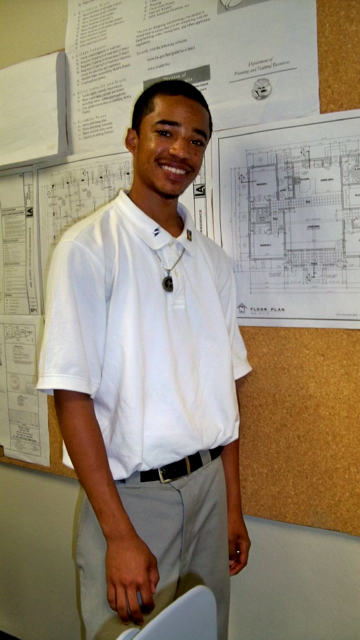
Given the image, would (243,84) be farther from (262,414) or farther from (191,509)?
(191,509)

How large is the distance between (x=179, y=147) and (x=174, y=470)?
0.63 metres

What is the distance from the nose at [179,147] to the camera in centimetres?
93

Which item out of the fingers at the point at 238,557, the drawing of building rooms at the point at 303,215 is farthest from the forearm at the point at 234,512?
the drawing of building rooms at the point at 303,215

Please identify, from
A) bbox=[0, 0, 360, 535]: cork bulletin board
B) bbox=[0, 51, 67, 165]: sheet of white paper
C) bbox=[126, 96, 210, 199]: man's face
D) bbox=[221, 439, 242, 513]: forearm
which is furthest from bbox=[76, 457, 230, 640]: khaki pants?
bbox=[0, 51, 67, 165]: sheet of white paper

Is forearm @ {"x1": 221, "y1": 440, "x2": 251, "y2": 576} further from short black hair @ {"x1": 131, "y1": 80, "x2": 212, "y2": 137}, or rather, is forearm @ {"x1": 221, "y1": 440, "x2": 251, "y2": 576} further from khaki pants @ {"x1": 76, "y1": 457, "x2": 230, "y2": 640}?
short black hair @ {"x1": 131, "y1": 80, "x2": 212, "y2": 137}

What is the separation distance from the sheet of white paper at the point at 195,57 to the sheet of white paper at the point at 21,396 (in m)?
0.58

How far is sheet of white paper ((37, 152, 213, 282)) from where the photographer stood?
3.98ft

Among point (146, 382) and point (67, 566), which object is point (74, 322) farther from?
point (67, 566)

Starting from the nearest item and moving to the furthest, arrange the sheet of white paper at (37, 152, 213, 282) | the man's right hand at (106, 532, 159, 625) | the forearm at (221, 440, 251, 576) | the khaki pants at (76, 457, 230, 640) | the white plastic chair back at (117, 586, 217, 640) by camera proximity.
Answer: the white plastic chair back at (117, 586, 217, 640), the man's right hand at (106, 532, 159, 625), the khaki pants at (76, 457, 230, 640), the forearm at (221, 440, 251, 576), the sheet of white paper at (37, 152, 213, 282)

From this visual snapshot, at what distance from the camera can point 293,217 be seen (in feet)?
3.59

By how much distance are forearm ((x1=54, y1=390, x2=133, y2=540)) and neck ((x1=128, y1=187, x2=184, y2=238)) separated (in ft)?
1.37

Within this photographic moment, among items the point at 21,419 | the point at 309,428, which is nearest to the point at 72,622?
the point at 21,419

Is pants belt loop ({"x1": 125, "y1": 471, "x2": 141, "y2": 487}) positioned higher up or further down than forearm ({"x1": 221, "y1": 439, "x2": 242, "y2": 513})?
higher up

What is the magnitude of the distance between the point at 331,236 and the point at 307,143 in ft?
0.71
